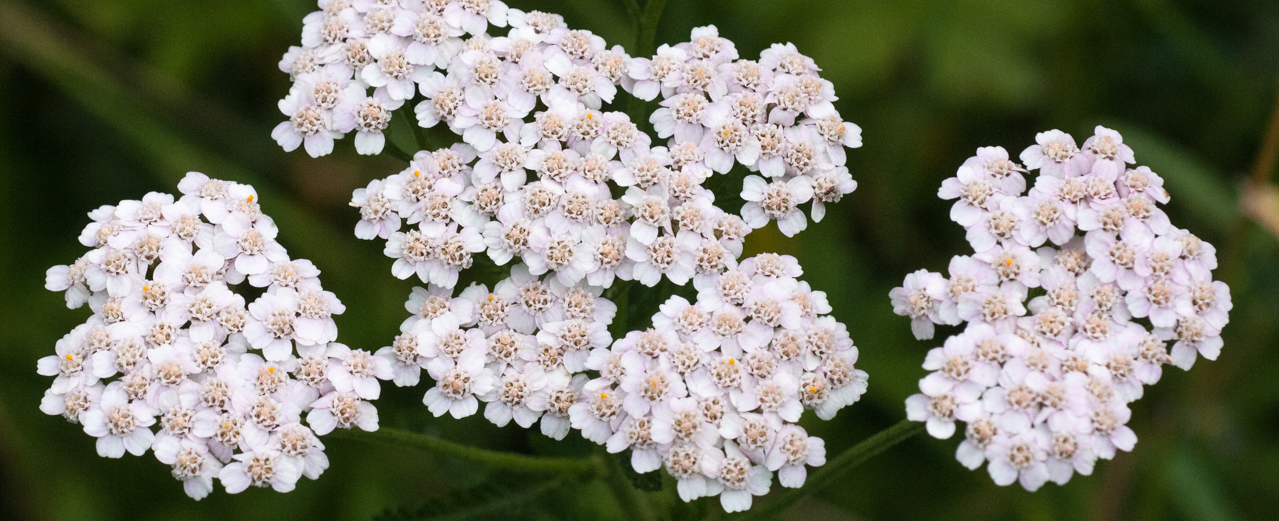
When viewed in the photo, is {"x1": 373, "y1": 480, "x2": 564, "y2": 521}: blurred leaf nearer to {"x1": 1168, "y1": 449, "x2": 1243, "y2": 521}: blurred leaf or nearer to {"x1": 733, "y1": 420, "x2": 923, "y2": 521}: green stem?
{"x1": 733, "y1": 420, "x2": 923, "y2": 521}: green stem

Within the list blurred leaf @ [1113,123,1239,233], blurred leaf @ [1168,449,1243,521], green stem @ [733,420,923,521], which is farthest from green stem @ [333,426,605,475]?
blurred leaf @ [1113,123,1239,233]

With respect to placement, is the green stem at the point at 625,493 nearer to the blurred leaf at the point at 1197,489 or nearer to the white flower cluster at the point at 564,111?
the white flower cluster at the point at 564,111

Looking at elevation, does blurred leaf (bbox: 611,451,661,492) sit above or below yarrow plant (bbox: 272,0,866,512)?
below

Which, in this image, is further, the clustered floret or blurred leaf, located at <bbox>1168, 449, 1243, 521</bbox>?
blurred leaf, located at <bbox>1168, 449, 1243, 521</bbox>

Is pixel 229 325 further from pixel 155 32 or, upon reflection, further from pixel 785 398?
pixel 155 32

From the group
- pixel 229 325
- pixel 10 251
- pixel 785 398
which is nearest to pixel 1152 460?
pixel 785 398

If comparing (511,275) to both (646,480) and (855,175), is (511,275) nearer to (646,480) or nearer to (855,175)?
(646,480)

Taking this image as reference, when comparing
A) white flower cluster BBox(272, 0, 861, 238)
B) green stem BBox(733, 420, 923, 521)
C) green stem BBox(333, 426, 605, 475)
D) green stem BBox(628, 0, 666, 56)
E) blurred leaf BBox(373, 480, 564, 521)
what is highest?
green stem BBox(628, 0, 666, 56)

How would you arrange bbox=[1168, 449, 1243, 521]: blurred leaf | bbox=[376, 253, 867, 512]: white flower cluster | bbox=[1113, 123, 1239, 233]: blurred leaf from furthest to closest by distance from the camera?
bbox=[1113, 123, 1239, 233]: blurred leaf < bbox=[1168, 449, 1243, 521]: blurred leaf < bbox=[376, 253, 867, 512]: white flower cluster

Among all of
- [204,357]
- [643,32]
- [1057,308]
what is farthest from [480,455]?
[1057,308]
